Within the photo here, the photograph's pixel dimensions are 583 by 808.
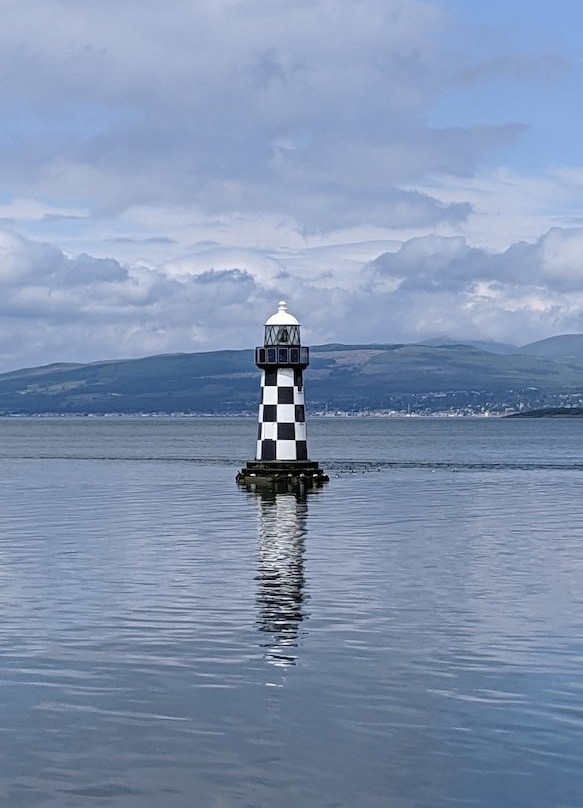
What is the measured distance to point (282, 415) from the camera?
6144 centimetres

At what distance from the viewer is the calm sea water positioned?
45.6 ft

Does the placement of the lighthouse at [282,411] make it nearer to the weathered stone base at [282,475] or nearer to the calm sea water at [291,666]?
the weathered stone base at [282,475]

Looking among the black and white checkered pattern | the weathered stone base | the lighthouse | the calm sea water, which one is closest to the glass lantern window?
the lighthouse

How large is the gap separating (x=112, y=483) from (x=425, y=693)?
5663 centimetres

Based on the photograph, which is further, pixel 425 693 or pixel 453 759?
pixel 425 693

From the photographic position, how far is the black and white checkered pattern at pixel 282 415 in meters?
61.1

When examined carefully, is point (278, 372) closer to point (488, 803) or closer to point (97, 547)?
point (97, 547)

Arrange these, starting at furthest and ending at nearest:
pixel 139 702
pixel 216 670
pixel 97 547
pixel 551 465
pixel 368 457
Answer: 1. pixel 368 457
2. pixel 551 465
3. pixel 97 547
4. pixel 216 670
5. pixel 139 702

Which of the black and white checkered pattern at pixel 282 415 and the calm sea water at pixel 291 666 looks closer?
the calm sea water at pixel 291 666

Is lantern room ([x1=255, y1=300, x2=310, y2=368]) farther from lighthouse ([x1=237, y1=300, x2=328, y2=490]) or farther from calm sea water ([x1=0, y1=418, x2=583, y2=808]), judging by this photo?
calm sea water ([x1=0, y1=418, x2=583, y2=808])

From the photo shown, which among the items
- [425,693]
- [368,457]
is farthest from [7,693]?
[368,457]

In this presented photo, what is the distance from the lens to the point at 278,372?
200 feet

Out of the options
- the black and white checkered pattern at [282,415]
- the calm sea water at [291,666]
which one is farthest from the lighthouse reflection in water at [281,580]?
the black and white checkered pattern at [282,415]

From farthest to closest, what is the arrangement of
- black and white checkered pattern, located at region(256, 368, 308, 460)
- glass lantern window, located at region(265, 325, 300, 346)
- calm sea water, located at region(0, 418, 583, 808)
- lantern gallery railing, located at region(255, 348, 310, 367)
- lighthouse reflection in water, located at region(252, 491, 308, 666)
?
glass lantern window, located at region(265, 325, 300, 346), black and white checkered pattern, located at region(256, 368, 308, 460), lantern gallery railing, located at region(255, 348, 310, 367), lighthouse reflection in water, located at region(252, 491, 308, 666), calm sea water, located at region(0, 418, 583, 808)
